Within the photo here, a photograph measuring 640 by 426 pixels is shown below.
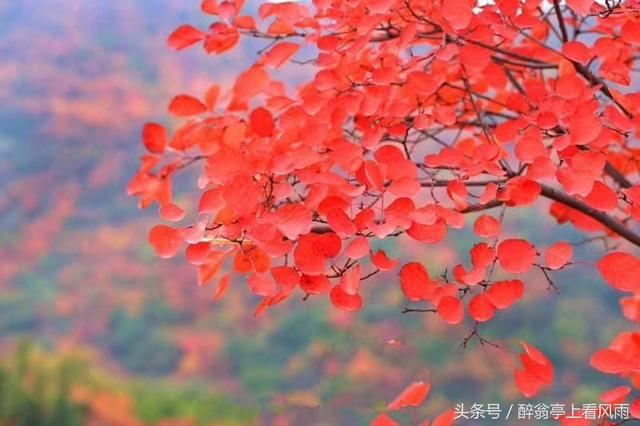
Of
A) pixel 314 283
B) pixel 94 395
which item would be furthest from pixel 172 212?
pixel 94 395

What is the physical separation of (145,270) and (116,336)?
0.25m

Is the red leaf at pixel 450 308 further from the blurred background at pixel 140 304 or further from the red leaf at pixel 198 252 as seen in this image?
the blurred background at pixel 140 304

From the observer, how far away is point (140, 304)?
8.69ft

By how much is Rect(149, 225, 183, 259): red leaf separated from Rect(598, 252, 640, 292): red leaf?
0.34m

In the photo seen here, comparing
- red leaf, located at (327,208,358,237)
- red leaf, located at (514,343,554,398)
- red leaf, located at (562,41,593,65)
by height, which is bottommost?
red leaf, located at (514,343,554,398)

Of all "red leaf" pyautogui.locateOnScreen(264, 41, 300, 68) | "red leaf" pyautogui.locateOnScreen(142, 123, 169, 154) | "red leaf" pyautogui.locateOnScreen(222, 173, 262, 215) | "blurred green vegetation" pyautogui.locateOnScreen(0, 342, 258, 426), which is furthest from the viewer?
"blurred green vegetation" pyautogui.locateOnScreen(0, 342, 258, 426)

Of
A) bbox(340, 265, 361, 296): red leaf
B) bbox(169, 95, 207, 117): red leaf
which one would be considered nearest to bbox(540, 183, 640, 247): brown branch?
bbox(340, 265, 361, 296): red leaf

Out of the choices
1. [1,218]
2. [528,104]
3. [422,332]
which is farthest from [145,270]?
[528,104]

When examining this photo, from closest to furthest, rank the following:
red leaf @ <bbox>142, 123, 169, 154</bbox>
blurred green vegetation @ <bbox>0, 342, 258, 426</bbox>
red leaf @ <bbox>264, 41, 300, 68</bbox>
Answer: red leaf @ <bbox>264, 41, 300, 68</bbox> < red leaf @ <bbox>142, 123, 169, 154</bbox> < blurred green vegetation @ <bbox>0, 342, 258, 426</bbox>

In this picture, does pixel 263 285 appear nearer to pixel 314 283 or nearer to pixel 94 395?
pixel 314 283

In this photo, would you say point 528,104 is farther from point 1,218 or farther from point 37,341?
point 1,218

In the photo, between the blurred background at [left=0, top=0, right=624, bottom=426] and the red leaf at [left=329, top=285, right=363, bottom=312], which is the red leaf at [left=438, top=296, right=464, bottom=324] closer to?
the red leaf at [left=329, top=285, right=363, bottom=312]

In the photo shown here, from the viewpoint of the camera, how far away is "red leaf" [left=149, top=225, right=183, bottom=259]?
0.62 metres

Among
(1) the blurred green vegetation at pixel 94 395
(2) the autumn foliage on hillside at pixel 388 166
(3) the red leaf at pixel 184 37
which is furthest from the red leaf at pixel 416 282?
(1) the blurred green vegetation at pixel 94 395
